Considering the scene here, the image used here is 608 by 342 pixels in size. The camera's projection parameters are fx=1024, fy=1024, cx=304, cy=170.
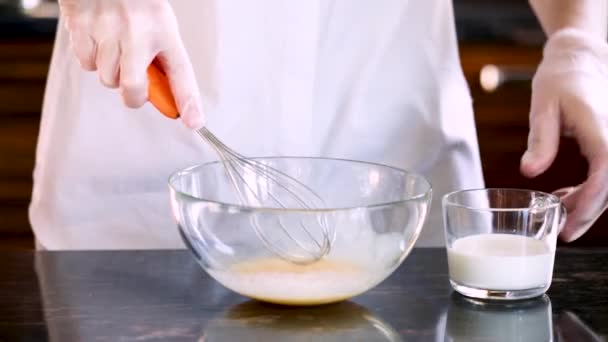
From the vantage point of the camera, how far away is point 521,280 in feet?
2.36

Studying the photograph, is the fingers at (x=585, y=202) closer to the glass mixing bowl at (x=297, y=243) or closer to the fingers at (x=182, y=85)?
the glass mixing bowl at (x=297, y=243)

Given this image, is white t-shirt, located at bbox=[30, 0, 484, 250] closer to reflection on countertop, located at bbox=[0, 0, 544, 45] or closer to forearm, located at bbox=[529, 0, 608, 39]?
forearm, located at bbox=[529, 0, 608, 39]

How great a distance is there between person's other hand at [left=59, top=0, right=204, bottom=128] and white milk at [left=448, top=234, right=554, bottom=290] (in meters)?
0.22

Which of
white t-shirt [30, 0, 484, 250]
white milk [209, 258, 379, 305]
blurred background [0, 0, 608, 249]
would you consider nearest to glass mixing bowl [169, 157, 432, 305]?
white milk [209, 258, 379, 305]

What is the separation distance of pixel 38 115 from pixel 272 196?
3.71 ft

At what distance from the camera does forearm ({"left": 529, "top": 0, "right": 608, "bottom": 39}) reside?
39.6 inches

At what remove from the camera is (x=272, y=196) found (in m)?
0.81

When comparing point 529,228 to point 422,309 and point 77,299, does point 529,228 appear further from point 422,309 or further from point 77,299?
point 77,299

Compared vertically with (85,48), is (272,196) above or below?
below

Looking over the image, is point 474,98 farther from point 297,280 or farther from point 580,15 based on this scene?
point 297,280

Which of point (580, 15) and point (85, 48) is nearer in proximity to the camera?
point (85, 48)

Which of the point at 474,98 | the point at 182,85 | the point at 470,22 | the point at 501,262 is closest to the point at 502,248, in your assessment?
the point at 501,262

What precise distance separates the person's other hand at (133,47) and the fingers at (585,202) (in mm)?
326

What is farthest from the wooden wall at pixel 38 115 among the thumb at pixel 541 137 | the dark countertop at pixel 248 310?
the dark countertop at pixel 248 310
